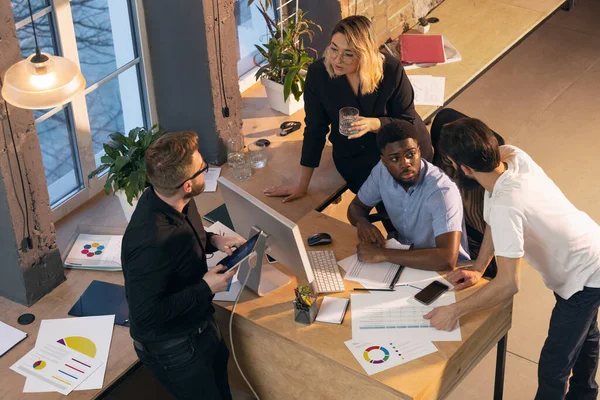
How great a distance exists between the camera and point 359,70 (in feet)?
13.3

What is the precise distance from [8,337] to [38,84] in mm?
1172

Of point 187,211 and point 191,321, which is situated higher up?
point 187,211

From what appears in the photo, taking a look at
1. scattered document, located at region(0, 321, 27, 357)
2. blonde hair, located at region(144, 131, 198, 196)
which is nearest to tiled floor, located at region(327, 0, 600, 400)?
blonde hair, located at region(144, 131, 198, 196)

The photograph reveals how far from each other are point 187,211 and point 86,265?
3.12ft

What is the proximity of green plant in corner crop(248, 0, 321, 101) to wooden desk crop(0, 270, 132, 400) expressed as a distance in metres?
A: 1.63

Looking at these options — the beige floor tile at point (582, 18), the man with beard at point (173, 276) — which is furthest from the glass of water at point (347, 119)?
the beige floor tile at point (582, 18)

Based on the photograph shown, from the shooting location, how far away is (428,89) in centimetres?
518

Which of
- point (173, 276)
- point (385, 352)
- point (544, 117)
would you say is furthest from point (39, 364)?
point (544, 117)

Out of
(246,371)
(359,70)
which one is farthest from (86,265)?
(359,70)

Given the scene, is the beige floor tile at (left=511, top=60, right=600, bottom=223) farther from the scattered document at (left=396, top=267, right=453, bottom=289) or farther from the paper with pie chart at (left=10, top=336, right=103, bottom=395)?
the paper with pie chart at (left=10, top=336, right=103, bottom=395)

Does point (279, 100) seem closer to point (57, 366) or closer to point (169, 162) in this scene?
point (169, 162)

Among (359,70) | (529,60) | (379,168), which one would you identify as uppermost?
(359,70)

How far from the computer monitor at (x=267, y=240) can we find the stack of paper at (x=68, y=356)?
678 mm

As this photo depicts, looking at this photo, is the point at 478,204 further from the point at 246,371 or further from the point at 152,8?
the point at 152,8
